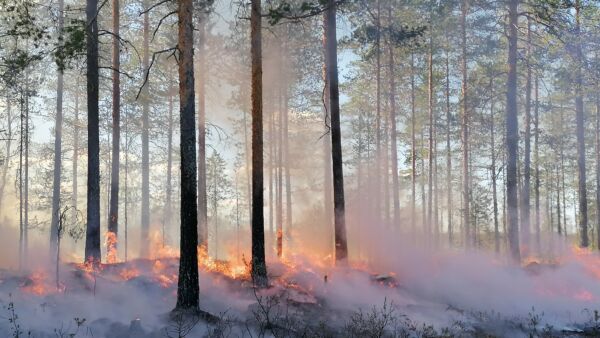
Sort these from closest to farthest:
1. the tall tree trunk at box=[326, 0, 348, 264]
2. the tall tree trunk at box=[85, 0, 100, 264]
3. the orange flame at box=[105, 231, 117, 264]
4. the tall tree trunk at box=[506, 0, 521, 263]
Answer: the tall tree trunk at box=[85, 0, 100, 264], the tall tree trunk at box=[326, 0, 348, 264], the orange flame at box=[105, 231, 117, 264], the tall tree trunk at box=[506, 0, 521, 263]

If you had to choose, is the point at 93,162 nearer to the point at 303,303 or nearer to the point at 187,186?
the point at 187,186

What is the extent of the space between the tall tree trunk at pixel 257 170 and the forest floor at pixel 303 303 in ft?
1.89

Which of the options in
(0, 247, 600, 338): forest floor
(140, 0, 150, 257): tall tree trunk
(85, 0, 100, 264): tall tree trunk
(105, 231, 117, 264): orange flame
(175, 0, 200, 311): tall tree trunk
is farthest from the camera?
(140, 0, 150, 257): tall tree trunk

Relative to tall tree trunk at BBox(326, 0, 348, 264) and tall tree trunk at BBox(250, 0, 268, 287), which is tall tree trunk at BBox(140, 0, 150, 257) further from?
tall tree trunk at BBox(250, 0, 268, 287)

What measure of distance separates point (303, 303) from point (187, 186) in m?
4.23

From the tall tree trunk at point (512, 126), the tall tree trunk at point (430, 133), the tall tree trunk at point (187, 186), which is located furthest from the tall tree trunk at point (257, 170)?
the tall tree trunk at point (430, 133)

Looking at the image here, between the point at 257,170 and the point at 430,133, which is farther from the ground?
the point at 430,133

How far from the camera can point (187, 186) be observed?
9.34 m

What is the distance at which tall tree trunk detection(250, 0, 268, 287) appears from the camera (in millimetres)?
12070

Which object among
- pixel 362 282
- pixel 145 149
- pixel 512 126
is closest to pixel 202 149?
pixel 145 149

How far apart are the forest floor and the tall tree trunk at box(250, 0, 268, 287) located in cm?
58

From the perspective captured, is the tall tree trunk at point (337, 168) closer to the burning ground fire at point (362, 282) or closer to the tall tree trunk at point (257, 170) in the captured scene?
the burning ground fire at point (362, 282)

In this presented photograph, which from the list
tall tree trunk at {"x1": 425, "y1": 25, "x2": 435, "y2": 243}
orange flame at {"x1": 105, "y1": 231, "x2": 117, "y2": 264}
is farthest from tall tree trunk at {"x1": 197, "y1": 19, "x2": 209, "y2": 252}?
tall tree trunk at {"x1": 425, "y1": 25, "x2": 435, "y2": 243}

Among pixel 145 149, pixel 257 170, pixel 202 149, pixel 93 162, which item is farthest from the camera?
pixel 145 149
